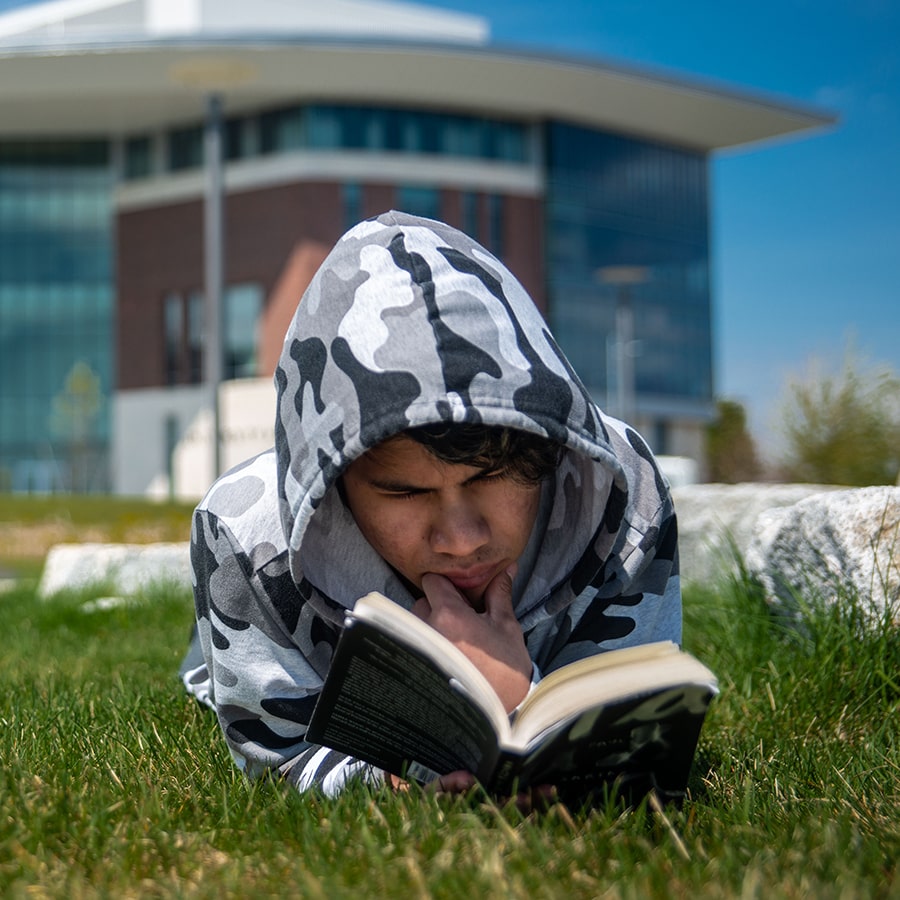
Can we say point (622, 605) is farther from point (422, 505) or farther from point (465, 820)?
point (465, 820)

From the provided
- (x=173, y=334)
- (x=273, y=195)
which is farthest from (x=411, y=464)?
(x=173, y=334)

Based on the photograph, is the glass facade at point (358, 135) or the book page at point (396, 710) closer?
the book page at point (396, 710)

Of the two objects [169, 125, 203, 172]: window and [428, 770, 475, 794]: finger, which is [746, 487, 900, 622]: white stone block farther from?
[169, 125, 203, 172]: window

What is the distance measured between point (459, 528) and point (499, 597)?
18 cm

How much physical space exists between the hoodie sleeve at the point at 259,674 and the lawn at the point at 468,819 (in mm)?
73

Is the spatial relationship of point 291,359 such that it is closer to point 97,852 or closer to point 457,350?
point 457,350

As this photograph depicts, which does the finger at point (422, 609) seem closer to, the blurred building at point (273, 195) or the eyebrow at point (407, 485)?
the eyebrow at point (407, 485)

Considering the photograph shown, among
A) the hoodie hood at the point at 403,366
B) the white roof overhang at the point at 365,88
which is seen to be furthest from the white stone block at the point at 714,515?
the white roof overhang at the point at 365,88

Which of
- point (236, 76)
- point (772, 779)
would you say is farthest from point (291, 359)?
point (236, 76)

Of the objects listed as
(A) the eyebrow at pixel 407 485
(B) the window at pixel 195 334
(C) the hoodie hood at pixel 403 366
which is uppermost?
(B) the window at pixel 195 334

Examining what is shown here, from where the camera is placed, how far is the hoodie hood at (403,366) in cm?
192

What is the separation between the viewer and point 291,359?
2.13 m

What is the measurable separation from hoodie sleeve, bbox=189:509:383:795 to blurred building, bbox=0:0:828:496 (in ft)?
107

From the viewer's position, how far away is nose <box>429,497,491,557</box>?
2.03 meters
